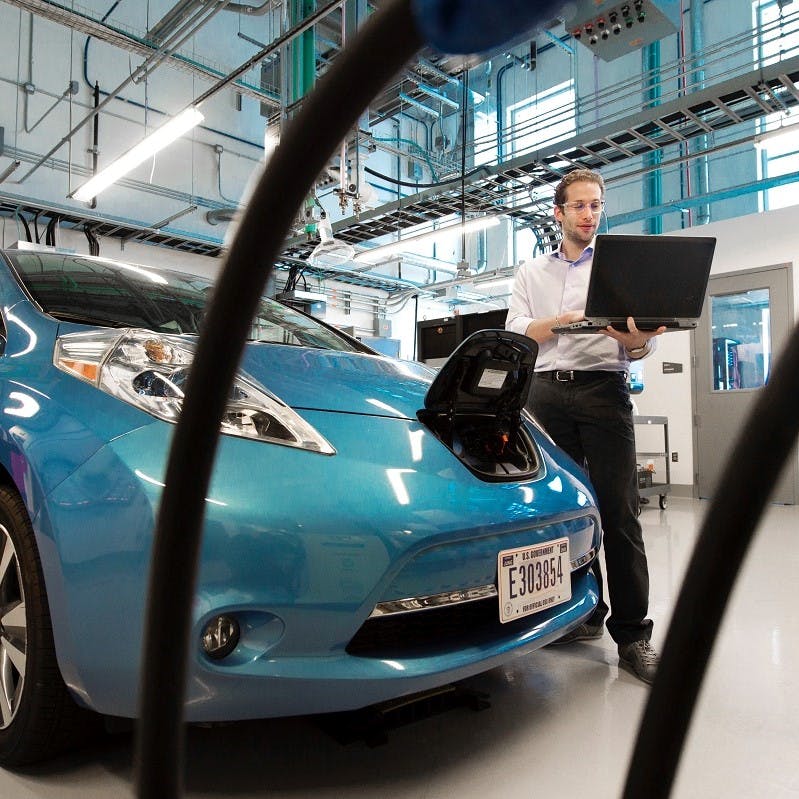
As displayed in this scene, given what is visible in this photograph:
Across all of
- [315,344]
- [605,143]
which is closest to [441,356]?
[605,143]

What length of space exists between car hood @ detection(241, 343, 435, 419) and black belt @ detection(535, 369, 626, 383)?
1.40ft

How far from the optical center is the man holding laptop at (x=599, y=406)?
174 centimetres

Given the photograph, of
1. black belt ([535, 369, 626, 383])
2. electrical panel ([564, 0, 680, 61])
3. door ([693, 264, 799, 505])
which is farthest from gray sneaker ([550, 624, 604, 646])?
door ([693, 264, 799, 505])

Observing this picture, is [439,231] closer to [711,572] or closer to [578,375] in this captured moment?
[578,375]

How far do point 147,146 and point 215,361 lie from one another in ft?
19.3

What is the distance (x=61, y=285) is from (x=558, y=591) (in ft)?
4.19

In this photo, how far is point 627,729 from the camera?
4.48ft

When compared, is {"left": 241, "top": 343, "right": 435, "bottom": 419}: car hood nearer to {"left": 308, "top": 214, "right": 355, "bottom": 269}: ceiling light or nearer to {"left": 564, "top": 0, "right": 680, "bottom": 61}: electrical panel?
{"left": 564, "top": 0, "right": 680, "bottom": 61}: electrical panel

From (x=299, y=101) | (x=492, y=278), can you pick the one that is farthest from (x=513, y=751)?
(x=492, y=278)

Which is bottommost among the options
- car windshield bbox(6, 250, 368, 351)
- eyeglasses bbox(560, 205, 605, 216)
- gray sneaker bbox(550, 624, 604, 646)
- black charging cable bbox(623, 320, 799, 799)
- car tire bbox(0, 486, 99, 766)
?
gray sneaker bbox(550, 624, 604, 646)

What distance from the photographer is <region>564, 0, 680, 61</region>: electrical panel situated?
4301mm

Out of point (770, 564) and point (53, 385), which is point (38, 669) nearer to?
point (53, 385)

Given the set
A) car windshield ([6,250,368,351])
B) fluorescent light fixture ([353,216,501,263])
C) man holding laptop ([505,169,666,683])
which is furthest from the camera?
fluorescent light fixture ([353,216,501,263])

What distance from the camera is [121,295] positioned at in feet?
5.19
